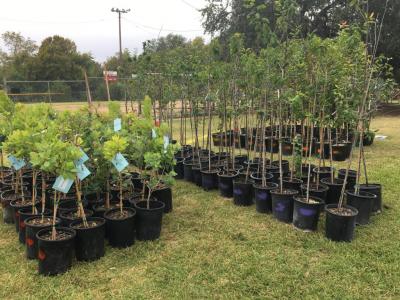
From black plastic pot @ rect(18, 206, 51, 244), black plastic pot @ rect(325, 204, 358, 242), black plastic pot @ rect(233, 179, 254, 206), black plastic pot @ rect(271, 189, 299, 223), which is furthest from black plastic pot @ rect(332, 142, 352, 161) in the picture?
black plastic pot @ rect(18, 206, 51, 244)

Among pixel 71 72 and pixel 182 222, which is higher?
pixel 71 72

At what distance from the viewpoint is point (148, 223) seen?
12.3 ft

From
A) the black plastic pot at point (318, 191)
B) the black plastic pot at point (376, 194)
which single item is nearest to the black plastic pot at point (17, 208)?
the black plastic pot at point (318, 191)

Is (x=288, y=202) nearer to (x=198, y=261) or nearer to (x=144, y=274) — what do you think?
(x=198, y=261)

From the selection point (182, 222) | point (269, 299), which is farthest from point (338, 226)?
point (182, 222)

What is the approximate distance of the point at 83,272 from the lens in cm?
317

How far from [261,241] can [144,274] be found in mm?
1269

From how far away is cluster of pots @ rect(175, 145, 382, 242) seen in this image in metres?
3.80

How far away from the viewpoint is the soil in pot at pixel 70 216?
11.7 feet

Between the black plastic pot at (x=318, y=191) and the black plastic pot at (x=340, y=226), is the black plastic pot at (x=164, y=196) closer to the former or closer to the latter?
the black plastic pot at (x=318, y=191)

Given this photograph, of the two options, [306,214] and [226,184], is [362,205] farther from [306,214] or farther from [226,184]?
[226,184]

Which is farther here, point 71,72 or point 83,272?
point 71,72

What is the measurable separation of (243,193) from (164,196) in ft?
3.40

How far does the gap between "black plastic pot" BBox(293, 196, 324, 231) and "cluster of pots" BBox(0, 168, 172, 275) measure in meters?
1.48
